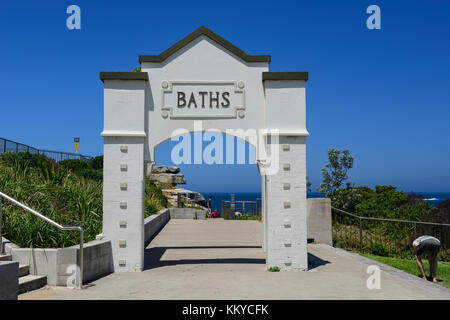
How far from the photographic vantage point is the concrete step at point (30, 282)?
6.46 metres

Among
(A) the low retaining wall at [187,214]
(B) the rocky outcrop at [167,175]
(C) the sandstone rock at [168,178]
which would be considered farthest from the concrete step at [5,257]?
(C) the sandstone rock at [168,178]

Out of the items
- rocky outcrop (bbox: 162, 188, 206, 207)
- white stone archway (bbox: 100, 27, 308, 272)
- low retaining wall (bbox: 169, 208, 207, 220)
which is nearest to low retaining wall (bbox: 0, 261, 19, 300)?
white stone archway (bbox: 100, 27, 308, 272)

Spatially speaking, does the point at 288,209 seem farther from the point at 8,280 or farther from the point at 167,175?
the point at 167,175

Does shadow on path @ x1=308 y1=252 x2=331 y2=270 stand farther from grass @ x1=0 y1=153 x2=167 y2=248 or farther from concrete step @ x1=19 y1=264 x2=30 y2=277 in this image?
concrete step @ x1=19 y1=264 x2=30 y2=277

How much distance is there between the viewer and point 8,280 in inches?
195

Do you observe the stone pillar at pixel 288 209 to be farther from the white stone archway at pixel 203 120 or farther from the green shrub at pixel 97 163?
the green shrub at pixel 97 163

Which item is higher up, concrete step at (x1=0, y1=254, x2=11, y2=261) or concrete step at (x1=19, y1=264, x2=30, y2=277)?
concrete step at (x1=0, y1=254, x2=11, y2=261)

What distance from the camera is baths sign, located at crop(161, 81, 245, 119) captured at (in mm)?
9023

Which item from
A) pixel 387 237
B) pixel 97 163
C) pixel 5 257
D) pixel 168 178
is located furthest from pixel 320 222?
pixel 168 178

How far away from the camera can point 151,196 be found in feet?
75.9

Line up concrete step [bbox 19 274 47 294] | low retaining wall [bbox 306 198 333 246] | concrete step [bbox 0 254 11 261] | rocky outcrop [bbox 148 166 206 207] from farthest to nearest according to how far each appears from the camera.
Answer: rocky outcrop [bbox 148 166 206 207]
low retaining wall [bbox 306 198 333 246]
concrete step [bbox 0 254 11 261]
concrete step [bbox 19 274 47 294]

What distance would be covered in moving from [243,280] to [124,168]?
3453mm

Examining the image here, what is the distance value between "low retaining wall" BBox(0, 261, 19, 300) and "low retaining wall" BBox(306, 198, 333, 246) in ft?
33.4
